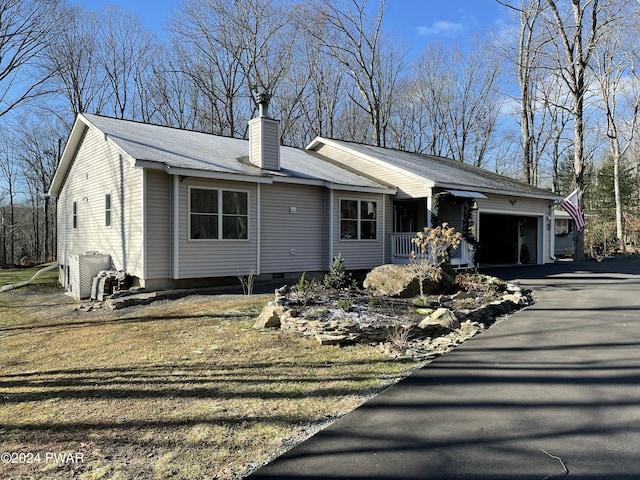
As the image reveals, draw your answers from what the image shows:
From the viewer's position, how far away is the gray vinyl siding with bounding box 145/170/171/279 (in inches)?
400

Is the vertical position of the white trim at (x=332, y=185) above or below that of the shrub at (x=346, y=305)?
above

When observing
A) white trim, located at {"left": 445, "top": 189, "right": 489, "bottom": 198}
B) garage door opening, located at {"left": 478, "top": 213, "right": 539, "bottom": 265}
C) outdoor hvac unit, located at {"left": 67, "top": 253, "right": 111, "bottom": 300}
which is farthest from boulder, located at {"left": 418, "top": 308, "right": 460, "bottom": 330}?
garage door opening, located at {"left": 478, "top": 213, "right": 539, "bottom": 265}

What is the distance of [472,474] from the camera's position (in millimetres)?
2734

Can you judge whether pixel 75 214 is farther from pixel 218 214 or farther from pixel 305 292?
pixel 305 292

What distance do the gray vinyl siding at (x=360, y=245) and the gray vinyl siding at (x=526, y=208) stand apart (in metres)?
3.78

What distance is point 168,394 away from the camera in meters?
4.21

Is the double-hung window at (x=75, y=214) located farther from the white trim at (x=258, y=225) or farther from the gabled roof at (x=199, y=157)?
the white trim at (x=258, y=225)

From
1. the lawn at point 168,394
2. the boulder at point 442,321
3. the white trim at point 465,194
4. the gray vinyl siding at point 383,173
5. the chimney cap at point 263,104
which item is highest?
the chimney cap at point 263,104

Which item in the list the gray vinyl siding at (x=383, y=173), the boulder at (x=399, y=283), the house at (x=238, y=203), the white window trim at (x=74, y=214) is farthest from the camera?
the white window trim at (x=74, y=214)

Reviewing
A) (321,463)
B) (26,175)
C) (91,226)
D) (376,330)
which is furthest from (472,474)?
(26,175)

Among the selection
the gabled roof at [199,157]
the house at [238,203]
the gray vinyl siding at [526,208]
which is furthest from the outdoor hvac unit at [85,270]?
the gray vinyl siding at [526,208]

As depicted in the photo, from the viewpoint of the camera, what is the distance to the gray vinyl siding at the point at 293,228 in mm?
12016

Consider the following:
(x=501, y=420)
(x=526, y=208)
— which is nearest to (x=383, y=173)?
(x=526, y=208)

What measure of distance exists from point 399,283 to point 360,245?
496cm
